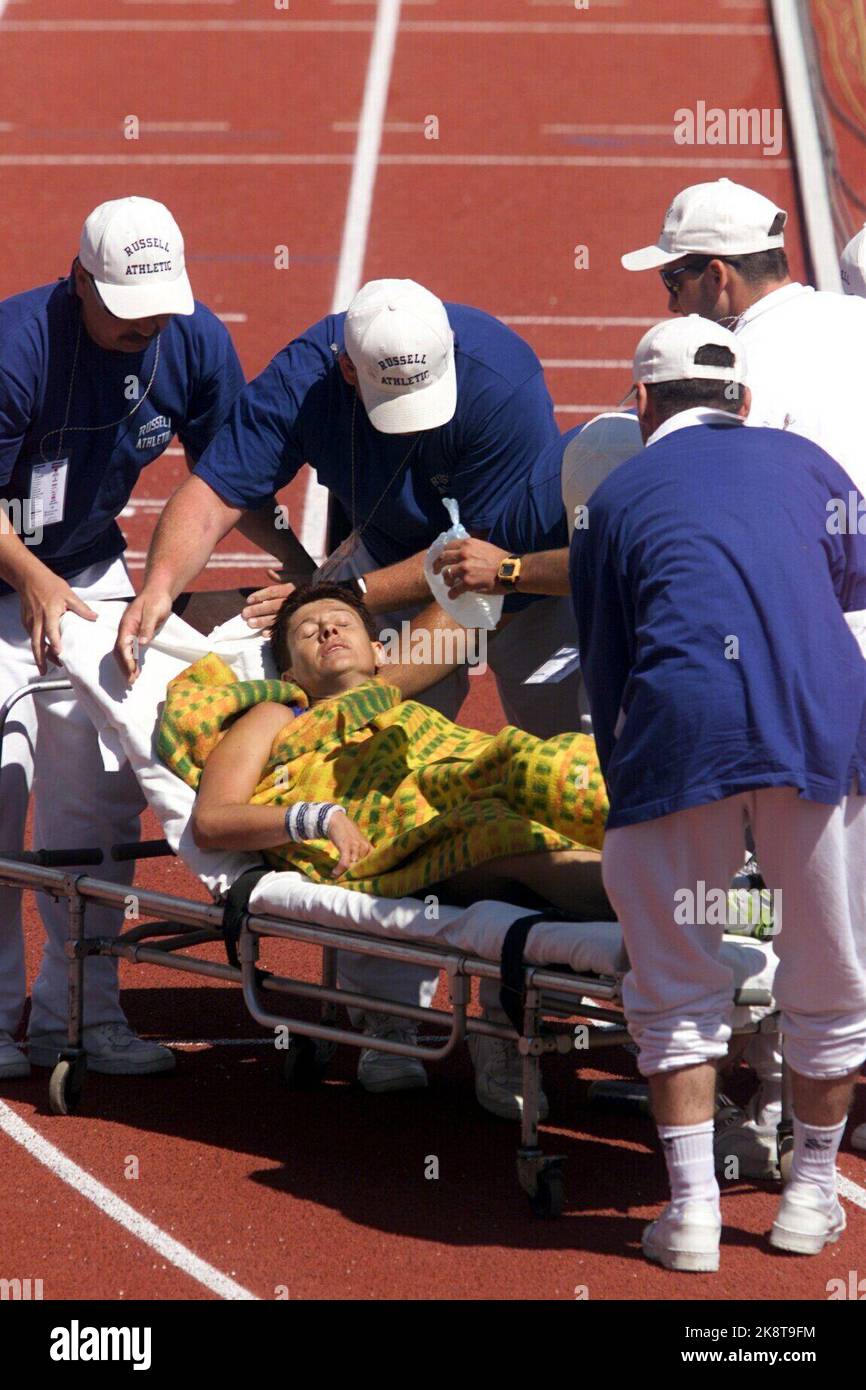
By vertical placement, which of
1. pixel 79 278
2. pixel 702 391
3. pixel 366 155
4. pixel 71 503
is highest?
pixel 366 155

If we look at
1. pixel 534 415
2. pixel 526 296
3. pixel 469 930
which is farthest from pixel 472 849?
pixel 526 296

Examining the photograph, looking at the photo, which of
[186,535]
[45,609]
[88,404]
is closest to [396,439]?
[186,535]

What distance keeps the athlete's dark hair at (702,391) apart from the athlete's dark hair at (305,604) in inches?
65.5

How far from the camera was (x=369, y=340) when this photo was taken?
5.56 meters

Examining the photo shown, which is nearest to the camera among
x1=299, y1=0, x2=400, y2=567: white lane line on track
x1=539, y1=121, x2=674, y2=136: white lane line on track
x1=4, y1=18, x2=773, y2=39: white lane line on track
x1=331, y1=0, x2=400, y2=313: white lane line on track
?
x1=299, y1=0, x2=400, y2=567: white lane line on track

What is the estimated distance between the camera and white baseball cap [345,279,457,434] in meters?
5.55

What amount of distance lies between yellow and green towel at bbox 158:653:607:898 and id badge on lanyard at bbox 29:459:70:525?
0.65 metres

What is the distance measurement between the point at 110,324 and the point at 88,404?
11.2 inches

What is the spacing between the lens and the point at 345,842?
5016mm

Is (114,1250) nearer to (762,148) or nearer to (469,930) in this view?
(469,930)

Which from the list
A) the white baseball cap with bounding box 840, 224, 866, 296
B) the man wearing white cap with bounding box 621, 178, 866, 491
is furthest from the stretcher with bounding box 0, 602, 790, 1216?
the white baseball cap with bounding box 840, 224, 866, 296

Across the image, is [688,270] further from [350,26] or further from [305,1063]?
[350,26]

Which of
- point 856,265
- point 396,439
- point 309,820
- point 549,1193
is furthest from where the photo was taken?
point 856,265

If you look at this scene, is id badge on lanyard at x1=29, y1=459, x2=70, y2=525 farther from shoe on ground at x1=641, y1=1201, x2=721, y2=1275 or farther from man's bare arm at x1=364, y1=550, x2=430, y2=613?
shoe on ground at x1=641, y1=1201, x2=721, y2=1275
